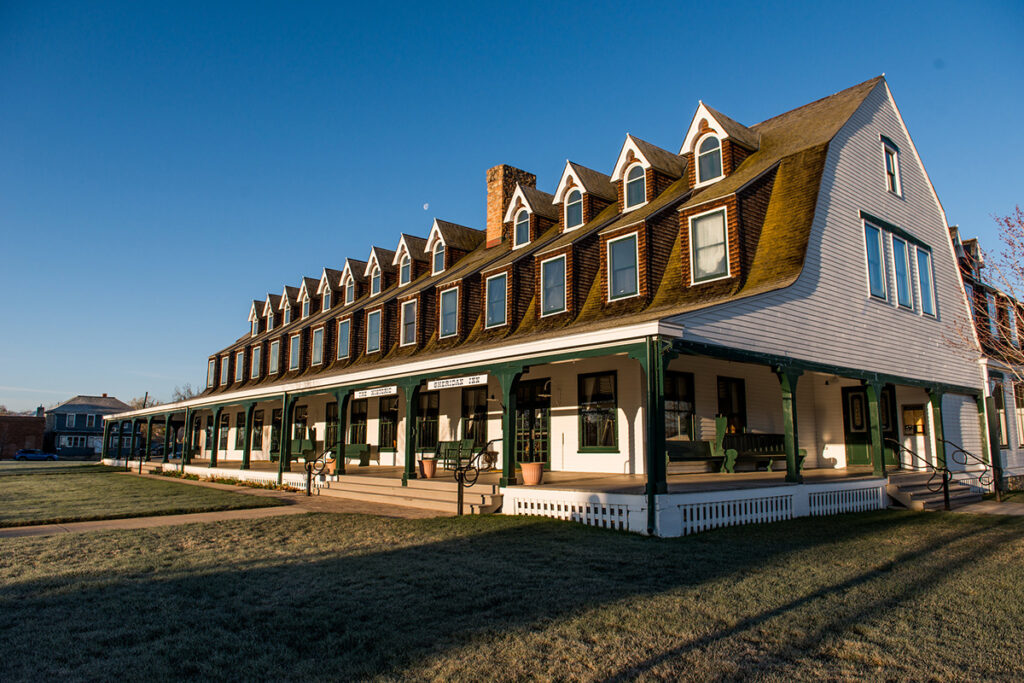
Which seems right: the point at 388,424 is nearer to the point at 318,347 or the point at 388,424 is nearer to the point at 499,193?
the point at 318,347

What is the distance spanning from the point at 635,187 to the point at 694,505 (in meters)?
9.50

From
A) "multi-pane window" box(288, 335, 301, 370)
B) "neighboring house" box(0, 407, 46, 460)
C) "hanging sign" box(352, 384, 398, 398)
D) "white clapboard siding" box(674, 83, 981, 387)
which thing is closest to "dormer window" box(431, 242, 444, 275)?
"hanging sign" box(352, 384, 398, 398)

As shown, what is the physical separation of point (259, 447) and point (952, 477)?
28.0 metres

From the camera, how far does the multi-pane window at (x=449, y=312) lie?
64.6ft

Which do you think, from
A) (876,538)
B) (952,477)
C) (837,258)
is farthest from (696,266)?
(952,477)

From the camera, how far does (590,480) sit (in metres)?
13.9

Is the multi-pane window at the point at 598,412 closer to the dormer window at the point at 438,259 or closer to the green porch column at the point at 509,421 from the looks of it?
the green porch column at the point at 509,421

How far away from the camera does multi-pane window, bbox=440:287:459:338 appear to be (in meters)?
19.7

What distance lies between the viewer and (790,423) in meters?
12.7

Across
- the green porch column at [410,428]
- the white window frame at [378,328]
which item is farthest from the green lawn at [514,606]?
the white window frame at [378,328]

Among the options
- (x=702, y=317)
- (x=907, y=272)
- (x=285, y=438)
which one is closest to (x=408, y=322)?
(x=285, y=438)

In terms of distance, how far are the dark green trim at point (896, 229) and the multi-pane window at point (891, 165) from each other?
3.54 ft

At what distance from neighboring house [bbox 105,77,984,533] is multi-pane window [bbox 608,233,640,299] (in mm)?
41

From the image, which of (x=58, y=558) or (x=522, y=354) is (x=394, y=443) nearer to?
(x=522, y=354)
